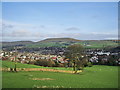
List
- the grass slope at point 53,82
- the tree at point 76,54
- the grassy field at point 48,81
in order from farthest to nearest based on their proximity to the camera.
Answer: the tree at point 76,54
the grass slope at point 53,82
the grassy field at point 48,81

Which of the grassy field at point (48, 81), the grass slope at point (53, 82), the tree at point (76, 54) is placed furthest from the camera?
the tree at point (76, 54)

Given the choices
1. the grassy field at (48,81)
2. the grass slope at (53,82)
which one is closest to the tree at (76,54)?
the grass slope at (53,82)

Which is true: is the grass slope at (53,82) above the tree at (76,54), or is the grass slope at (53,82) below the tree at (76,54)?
below

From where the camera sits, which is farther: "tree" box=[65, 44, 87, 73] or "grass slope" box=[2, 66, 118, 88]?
"tree" box=[65, 44, 87, 73]

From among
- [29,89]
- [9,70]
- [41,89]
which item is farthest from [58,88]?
[9,70]

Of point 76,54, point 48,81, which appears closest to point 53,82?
point 48,81

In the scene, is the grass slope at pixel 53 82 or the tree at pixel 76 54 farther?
the tree at pixel 76 54

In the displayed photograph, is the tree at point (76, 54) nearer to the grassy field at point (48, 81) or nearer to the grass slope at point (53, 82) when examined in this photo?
the grass slope at point (53, 82)

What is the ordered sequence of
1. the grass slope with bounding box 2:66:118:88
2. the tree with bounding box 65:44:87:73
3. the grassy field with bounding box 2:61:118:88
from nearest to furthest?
the grassy field with bounding box 2:61:118:88 < the grass slope with bounding box 2:66:118:88 < the tree with bounding box 65:44:87:73

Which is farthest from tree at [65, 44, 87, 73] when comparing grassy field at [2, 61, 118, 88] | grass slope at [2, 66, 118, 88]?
grassy field at [2, 61, 118, 88]

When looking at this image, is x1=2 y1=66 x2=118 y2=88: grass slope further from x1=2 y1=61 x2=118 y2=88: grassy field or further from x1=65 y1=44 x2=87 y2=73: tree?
x1=65 y1=44 x2=87 y2=73: tree

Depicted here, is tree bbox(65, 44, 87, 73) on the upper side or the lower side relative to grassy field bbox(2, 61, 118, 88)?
upper

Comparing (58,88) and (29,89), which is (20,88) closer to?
(29,89)
